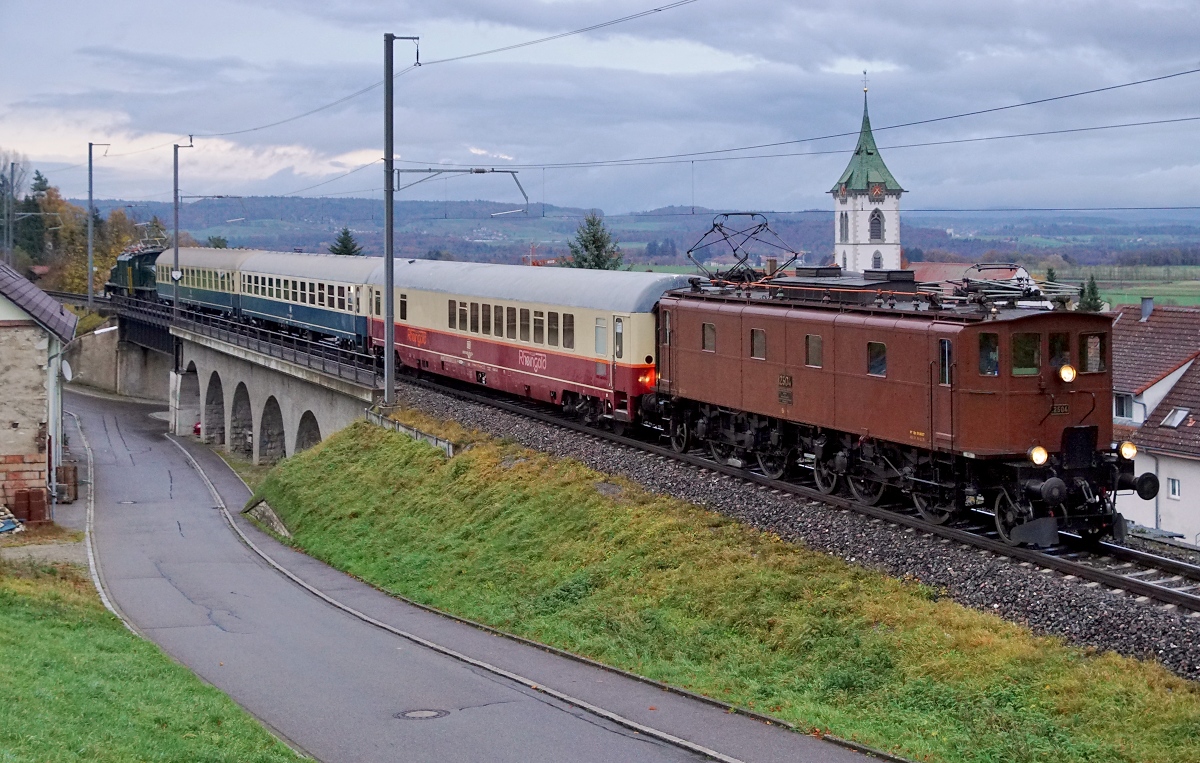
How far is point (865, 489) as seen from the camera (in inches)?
819

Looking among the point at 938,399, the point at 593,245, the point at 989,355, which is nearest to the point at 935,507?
the point at 938,399

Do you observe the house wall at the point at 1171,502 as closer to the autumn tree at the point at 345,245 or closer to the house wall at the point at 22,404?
the house wall at the point at 22,404

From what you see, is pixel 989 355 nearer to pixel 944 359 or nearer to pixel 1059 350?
Answer: pixel 944 359

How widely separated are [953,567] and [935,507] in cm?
246

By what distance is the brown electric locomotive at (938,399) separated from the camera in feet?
57.8

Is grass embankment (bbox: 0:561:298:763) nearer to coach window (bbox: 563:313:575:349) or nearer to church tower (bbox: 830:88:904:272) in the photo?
coach window (bbox: 563:313:575:349)

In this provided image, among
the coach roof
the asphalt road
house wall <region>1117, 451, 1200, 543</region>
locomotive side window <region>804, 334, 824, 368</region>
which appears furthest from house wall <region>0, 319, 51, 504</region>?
house wall <region>1117, 451, 1200, 543</region>

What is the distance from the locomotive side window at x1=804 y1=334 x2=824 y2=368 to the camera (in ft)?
69.1

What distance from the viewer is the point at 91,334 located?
84.9 metres

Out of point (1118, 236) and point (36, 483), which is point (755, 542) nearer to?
point (36, 483)

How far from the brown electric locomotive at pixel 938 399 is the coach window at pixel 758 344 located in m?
0.04

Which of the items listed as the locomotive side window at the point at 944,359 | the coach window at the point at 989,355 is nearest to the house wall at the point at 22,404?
the locomotive side window at the point at 944,359

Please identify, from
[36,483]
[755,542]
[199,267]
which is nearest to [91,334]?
[199,267]

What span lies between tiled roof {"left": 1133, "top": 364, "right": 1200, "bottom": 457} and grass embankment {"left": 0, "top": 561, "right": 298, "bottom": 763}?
29.8 metres
